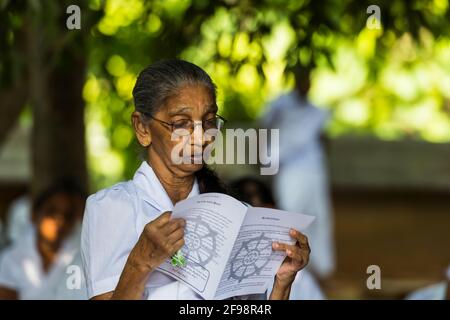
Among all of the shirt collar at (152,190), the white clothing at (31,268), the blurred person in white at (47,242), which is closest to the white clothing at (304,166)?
the blurred person in white at (47,242)

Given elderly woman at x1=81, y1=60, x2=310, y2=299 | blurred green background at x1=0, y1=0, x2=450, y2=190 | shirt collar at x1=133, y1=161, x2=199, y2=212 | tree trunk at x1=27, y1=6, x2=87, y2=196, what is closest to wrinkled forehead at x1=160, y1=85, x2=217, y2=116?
elderly woman at x1=81, y1=60, x2=310, y2=299

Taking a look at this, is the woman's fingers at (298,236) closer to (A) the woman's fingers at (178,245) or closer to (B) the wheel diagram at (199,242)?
(B) the wheel diagram at (199,242)

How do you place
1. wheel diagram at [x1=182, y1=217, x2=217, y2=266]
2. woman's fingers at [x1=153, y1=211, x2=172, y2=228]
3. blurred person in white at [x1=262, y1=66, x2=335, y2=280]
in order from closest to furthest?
woman's fingers at [x1=153, y1=211, x2=172, y2=228] → wheel diagram at [x1=182, y1=217, x2=217, y2=266] → blurred person in white at [x1=262, y1=66, x2=335, y2=280]

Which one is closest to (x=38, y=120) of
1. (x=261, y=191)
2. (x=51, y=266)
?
(x=51, y=266)

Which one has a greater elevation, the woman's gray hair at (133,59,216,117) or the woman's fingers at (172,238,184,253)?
the woman's gray hair at (133,59,216,117)

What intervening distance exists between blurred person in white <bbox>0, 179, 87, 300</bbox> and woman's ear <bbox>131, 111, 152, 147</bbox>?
3.16 meters

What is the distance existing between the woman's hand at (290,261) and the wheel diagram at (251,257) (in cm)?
3

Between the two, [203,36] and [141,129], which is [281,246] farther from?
[203,36]

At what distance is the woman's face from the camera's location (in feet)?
10.5

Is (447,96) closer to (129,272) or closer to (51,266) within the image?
(51,266)

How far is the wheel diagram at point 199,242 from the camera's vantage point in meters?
3.12

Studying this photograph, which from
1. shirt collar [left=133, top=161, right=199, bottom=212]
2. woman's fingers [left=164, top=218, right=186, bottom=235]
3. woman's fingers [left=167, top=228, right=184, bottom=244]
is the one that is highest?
shirt collar [left=133, top=161, right=199, bottom=212]

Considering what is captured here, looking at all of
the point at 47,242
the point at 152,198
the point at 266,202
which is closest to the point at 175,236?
the point at 152,198

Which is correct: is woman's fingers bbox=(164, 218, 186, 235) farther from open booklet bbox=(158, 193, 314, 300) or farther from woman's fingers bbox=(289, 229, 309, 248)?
woman's fingers bbox=(289, 229, 309, 248)
